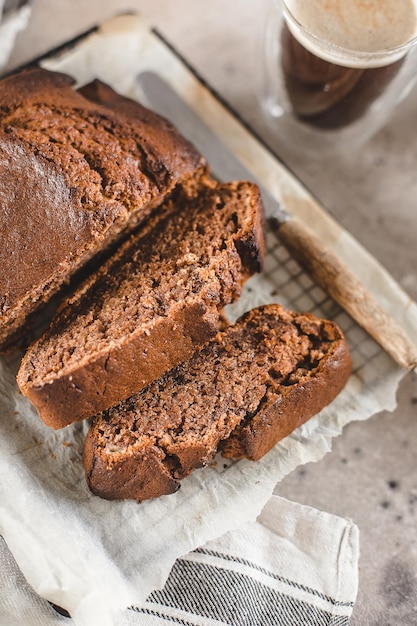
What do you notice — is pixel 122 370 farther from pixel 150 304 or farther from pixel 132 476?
pixel 132 476

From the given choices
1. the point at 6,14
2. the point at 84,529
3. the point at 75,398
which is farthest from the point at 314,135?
the point at 84,529

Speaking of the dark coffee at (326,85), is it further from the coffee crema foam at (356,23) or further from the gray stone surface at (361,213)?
the gray stone surface at (361,213)

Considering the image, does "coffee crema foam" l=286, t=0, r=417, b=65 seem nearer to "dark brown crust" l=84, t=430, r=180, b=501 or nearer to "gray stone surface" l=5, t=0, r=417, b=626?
"gray stone surface" l=5, t=0, r=417, b=626

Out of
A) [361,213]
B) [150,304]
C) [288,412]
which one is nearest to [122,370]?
[150,304]

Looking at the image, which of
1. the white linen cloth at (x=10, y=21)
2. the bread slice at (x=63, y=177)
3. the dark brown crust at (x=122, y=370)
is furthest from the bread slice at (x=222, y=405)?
the white linen cloth at (x=10, y=21)

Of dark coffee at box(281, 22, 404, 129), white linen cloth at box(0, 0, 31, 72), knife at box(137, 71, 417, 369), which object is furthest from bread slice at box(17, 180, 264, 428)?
white linen cloth at box(0, 0, 31, 72)

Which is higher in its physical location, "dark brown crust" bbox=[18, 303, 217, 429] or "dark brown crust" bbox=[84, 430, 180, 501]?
"dark brown crust" bbox=[18, 303, 217, 429]

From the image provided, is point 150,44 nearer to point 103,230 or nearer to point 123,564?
point 103,230

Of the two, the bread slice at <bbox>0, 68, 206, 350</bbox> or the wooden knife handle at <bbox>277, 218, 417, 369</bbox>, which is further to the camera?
the wooden knife handle at <bbox>277, 218, 417, 369</bbox>
